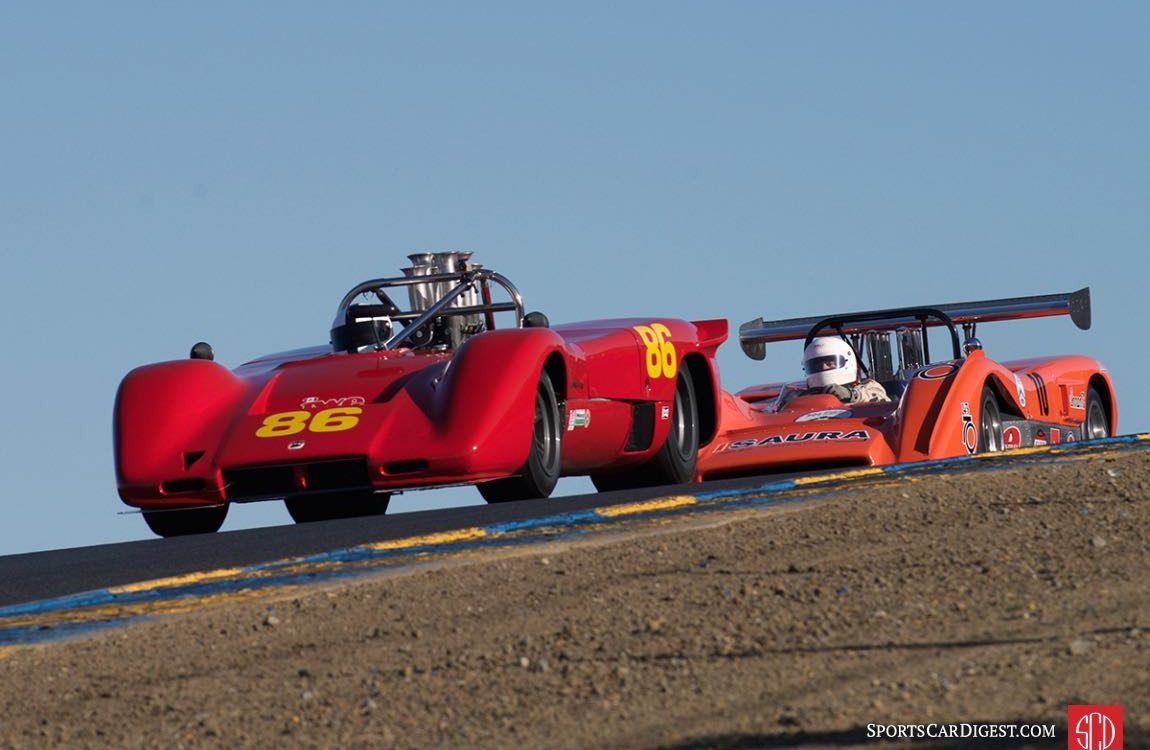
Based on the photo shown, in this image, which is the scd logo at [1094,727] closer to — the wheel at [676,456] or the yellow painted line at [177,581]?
the yellow painted line at [177,581]

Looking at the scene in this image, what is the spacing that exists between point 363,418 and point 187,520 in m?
1.58

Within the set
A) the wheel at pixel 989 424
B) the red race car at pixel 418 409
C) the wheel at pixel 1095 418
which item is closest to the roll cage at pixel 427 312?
the red race car at pixel 418 409

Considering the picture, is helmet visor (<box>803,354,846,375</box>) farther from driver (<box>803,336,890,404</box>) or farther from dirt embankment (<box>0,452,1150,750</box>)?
dirt embankment (<box>0,452,1150,750</box>)

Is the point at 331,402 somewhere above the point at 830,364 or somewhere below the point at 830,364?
above

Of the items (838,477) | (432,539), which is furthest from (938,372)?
(432,539)

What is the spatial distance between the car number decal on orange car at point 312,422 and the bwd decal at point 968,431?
15.9 ft

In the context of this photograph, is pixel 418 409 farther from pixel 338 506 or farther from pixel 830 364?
pixel 830 364

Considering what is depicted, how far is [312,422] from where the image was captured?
1072 centimetres

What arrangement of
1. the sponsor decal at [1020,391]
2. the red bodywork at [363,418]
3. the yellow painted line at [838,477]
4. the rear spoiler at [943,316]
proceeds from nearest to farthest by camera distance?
the yellow painted line at [838,477]
the red bodywork at [363,418]
the sponsor decal at [1020,391]
the rear spoiler at [943,316]

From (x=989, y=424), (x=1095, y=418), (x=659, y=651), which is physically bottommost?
(x=1095, y=418)

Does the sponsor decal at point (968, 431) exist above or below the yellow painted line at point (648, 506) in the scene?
below

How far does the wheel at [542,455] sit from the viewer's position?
36.3 ft

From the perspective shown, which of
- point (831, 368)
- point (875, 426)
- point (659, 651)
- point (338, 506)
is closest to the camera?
point (659, 651)

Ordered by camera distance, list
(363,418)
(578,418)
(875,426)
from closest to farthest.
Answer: (363,418) → (578,418) → (875,426)
